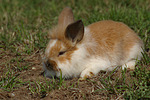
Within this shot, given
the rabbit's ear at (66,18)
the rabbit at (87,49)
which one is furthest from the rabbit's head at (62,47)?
the rabbit's ear at (66,18)

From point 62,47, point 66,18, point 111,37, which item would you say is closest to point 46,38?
point 66,18

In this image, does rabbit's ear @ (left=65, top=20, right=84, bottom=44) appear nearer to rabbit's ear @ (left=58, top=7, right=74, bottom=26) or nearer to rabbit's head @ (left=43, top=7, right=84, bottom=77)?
rabbit's head @ (left=43, top=7, right=84, bottom=77)

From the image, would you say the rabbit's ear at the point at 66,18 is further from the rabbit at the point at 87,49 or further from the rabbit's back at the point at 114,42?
the rabbit's back at the point at 114,42

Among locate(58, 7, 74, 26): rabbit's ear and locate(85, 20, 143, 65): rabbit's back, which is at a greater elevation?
locate(58, 7, 74, 26): rabbit's ear

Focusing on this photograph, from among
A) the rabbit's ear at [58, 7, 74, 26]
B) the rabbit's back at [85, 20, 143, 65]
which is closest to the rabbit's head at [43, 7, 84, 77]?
the rabbit's ear at [58, 7, 74, 26]

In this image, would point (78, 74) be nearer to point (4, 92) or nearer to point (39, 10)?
point (4, 92)

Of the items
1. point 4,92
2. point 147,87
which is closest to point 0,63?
point 4,92
